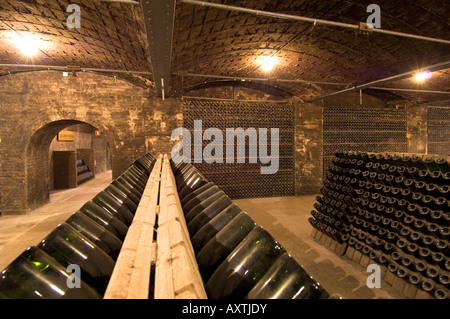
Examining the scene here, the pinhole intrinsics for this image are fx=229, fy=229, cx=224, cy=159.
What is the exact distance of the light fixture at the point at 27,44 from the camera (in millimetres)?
3984

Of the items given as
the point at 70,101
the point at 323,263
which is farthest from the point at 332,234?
the point at 70,101

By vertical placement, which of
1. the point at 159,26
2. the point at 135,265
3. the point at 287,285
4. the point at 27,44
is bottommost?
the point at 287,285

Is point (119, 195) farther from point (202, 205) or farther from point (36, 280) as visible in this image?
point (36, 280)

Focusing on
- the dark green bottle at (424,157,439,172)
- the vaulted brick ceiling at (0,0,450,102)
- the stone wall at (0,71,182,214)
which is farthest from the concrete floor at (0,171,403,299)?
the vaulted brick ceiling at (0,0,450,102)

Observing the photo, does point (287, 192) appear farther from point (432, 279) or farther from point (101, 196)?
point (101, 196)

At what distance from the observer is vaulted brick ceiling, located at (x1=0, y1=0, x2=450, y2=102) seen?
3.05 metres

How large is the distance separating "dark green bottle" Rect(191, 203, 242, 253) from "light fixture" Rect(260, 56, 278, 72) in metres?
4.30

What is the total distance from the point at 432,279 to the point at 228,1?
405 centimetres

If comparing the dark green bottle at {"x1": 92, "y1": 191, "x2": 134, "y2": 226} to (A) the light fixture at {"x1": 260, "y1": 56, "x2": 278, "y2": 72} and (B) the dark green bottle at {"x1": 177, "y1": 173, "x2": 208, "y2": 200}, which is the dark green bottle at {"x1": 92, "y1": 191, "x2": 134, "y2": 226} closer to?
(B) the dark green bottle at {"x1": 177, "y1": 173, "x2": 208, "y2": 200}

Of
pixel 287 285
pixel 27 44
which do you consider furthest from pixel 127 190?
pixel 27 44

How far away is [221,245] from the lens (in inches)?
47.4

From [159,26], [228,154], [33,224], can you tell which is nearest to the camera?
[159,26]

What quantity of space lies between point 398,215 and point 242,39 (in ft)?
11.6
